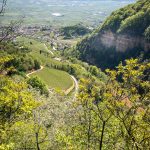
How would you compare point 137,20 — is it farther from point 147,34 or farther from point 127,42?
point 147,34

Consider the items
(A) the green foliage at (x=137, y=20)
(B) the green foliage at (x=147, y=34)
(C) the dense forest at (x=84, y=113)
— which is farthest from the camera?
(A) the green foliage at (x=137, y=20)

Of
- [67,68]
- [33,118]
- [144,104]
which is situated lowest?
[67,68]

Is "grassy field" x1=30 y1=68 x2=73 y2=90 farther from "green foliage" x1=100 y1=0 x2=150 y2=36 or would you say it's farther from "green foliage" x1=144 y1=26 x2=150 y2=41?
"green foliage" x1=100 y1=0 x2=150 y2=36

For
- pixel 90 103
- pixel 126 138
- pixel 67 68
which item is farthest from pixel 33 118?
pixel 67 68

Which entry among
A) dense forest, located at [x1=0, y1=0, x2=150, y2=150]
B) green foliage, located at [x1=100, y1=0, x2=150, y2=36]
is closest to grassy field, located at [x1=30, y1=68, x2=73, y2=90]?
green foliage, located at [x1=100, y1=0, x2=150, y2=36]

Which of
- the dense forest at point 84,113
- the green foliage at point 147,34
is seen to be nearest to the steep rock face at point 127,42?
the green foliage at point 147,34

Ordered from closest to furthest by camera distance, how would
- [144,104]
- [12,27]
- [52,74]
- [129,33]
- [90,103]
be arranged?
[12,27] < [144,104] < [90,103] < [52,74] < [129,33]

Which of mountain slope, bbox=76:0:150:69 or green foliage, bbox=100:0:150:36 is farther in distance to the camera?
green foliage, bbox=100:0:150:36

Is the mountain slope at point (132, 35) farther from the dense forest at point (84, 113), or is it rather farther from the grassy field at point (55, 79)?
the dense forest at point (84, 113)

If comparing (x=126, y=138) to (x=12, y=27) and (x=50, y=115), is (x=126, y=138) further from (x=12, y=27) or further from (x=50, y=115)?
(x=50, y=115)
